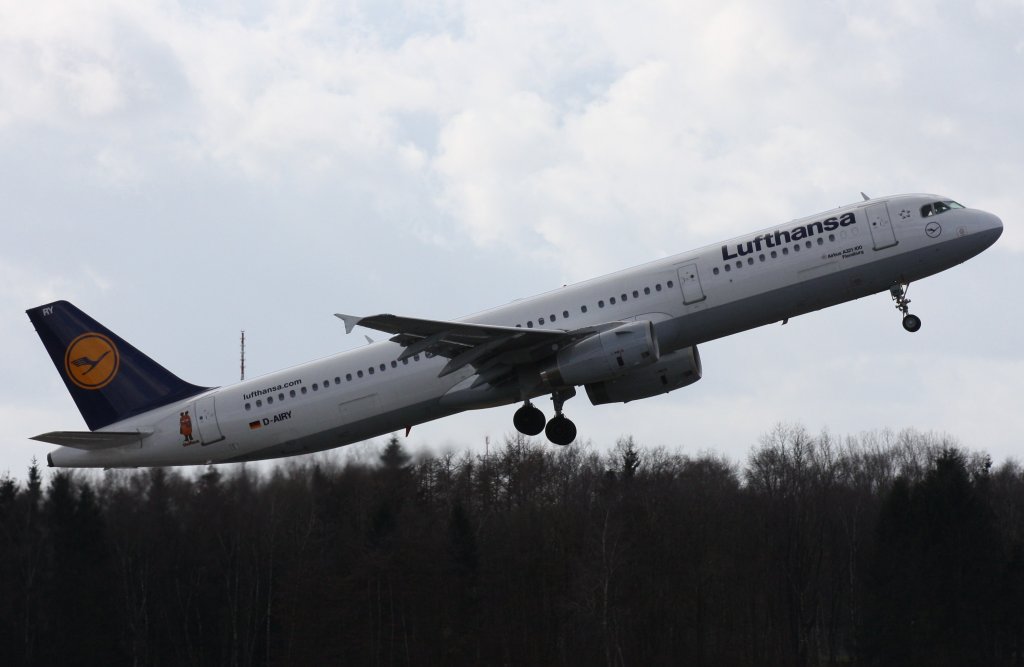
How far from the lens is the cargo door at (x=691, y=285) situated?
37.6m

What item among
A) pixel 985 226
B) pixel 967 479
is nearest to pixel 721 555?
pixel 967 479

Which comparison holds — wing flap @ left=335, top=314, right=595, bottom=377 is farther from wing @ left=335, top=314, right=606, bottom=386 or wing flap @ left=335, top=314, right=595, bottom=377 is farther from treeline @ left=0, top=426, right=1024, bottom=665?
treeline @ left=0, top=426, right=1024, bottom=665

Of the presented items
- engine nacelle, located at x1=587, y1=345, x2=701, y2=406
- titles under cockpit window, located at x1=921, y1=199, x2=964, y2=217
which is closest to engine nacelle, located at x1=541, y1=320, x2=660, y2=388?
engine nacelle, located at x1=587, y1=345, x2=701, y2=406

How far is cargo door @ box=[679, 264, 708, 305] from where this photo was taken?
37562 mm

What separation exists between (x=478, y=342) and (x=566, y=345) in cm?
246

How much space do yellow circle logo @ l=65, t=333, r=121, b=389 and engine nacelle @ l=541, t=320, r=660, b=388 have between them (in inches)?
594

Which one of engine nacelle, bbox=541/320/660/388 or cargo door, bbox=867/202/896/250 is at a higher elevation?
cargo door, bbox=867/202/896/250

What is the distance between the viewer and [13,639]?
Answer: 60.7 metres

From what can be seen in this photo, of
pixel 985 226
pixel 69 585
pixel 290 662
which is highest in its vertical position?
pixel 985 226

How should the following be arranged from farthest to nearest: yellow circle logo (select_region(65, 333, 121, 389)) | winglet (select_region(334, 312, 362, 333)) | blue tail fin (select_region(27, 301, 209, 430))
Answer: yellow circle logo (select_region(65, 333, 121, 389)) → blue tail fin (select_region(27, 301, 209, 430)) → winglet (select_region(334, 312, 362, 333))

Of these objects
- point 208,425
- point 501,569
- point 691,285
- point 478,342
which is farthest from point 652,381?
point 501,569

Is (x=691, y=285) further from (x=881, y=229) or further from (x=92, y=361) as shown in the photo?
(x=92, y=361)

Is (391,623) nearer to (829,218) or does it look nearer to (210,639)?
(210,639)

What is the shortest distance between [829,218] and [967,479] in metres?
38.5
